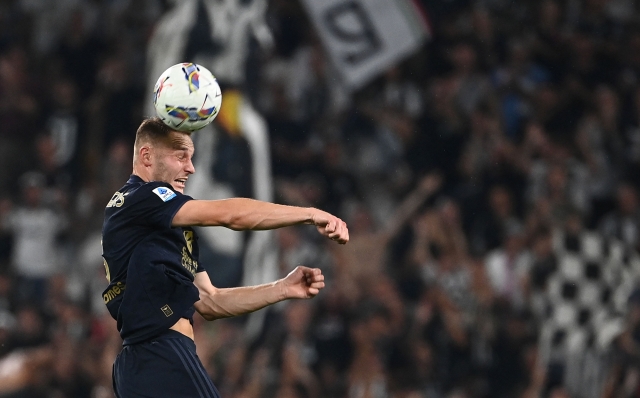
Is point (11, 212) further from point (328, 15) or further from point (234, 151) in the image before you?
point (328, 15)

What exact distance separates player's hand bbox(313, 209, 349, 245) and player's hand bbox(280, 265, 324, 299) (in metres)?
0.60

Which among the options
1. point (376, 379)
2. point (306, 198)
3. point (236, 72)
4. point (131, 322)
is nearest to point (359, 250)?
point (306, 198)

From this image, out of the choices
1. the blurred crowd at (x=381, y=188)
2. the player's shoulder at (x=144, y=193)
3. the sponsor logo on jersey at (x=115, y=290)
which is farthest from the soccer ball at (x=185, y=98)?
the blurred crowd at (x=381, y=188)

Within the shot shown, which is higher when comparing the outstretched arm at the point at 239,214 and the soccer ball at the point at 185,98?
the soccer ball at the point at 185,98

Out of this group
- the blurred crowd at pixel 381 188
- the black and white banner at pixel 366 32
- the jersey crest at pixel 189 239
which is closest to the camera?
the jersey crest at pixel 189 239

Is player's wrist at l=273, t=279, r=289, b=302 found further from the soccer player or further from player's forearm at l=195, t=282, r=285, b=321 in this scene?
the soccer player

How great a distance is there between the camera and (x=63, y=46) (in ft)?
36.8

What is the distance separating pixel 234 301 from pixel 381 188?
6437 millimetres

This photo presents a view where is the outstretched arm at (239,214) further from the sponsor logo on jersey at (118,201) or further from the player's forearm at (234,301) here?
the player's forearm at (234,301)

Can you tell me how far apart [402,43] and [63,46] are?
3794 mm

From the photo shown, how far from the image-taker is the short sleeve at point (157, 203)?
3.70 metres

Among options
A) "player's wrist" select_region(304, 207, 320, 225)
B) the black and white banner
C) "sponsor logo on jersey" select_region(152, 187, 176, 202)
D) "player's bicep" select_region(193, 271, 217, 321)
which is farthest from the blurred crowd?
"player's wrist" select_region(304, 207, 320, 225)

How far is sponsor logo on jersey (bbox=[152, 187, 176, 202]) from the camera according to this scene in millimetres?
3734

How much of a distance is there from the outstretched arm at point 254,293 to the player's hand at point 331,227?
619 mm
